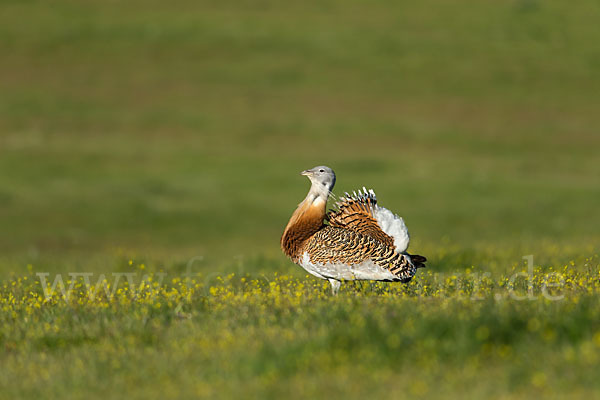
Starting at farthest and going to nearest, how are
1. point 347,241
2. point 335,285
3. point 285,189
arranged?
1. point 285,189
2. point 335,285
3. point 347,241

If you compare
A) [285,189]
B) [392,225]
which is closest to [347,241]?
[392,225]

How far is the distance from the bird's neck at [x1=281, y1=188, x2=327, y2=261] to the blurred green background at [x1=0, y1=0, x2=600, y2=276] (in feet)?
15.4

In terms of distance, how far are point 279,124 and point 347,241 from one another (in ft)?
93.3

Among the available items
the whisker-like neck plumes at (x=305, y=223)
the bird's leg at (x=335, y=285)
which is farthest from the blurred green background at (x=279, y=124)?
the bird's leg at (x=335, y=285)

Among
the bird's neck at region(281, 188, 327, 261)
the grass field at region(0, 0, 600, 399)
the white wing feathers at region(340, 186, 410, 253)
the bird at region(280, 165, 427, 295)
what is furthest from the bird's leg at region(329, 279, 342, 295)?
the white wing feathers at region(340, 186, 410, 253)

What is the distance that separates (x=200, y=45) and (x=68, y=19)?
26.8 feet

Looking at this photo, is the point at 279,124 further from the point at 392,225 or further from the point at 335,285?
the point at 335,285

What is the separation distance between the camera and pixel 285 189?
2750cm

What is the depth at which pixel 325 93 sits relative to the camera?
138 feet

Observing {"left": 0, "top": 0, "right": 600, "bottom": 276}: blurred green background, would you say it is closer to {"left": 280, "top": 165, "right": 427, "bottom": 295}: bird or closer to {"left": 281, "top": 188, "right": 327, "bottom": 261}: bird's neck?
{"left": 280, "top": 165, "right": 427, "bottom": 295}: bird

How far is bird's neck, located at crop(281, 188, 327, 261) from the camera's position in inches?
406

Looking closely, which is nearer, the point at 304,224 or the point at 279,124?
the point at 304,224

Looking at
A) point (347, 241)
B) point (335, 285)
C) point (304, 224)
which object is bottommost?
point (335, 285)

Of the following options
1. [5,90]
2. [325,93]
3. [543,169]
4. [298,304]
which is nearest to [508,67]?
[325,93]
